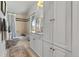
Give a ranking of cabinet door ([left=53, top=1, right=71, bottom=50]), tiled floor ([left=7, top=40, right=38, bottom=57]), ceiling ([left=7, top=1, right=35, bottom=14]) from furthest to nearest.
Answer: tiled floor ([left=7, top=40, right=38, bottom=57]) < ceiling ([left=7, top=1, right=35, bottom=14]) < cabinet door ([left=53, top=1, right=71, bottom=50])

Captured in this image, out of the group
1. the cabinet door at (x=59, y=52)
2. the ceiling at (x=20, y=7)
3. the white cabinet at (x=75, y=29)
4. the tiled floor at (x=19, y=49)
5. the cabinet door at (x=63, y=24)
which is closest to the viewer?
the white cabinet at (x=75, y=29)

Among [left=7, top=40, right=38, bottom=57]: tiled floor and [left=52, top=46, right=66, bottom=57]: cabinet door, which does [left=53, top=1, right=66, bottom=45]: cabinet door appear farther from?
[left=7, top=40, right=38, bottom=57]: tiled floor

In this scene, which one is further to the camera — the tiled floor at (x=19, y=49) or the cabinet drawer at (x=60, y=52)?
the tiled floor at (x=19, y=49)

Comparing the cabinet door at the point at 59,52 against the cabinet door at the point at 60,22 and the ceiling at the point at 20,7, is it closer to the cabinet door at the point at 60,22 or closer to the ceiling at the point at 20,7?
the cabinet door at the point at 60,22

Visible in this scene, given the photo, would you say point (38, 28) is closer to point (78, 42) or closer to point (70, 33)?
point (70, 33)

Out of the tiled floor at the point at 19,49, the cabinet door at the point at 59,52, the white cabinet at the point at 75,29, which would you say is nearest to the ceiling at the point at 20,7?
the tiled floor at the point at 19,49

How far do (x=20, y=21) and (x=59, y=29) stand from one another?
702 mm

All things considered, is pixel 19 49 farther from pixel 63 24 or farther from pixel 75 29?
pixel 75 29

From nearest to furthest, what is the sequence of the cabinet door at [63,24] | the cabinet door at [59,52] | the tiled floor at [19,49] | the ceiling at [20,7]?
the cabinet door at [63,24] → the cabinet door at [59,52] → the ceiling at [20,7] → the tiled floor at [19,49]

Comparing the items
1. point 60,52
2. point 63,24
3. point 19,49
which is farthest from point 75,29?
point 19,49

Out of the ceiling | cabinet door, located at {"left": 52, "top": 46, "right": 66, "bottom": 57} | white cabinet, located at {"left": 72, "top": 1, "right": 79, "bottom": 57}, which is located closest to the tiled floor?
the ceiling

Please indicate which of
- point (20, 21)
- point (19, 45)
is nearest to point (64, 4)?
point (20, 21)

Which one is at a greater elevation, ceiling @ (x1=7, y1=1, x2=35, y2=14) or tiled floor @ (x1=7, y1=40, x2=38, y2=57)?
ceiling @ (x1=7, y1=1, x2=35, y2=14)

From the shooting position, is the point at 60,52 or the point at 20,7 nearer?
the point at 60,52
